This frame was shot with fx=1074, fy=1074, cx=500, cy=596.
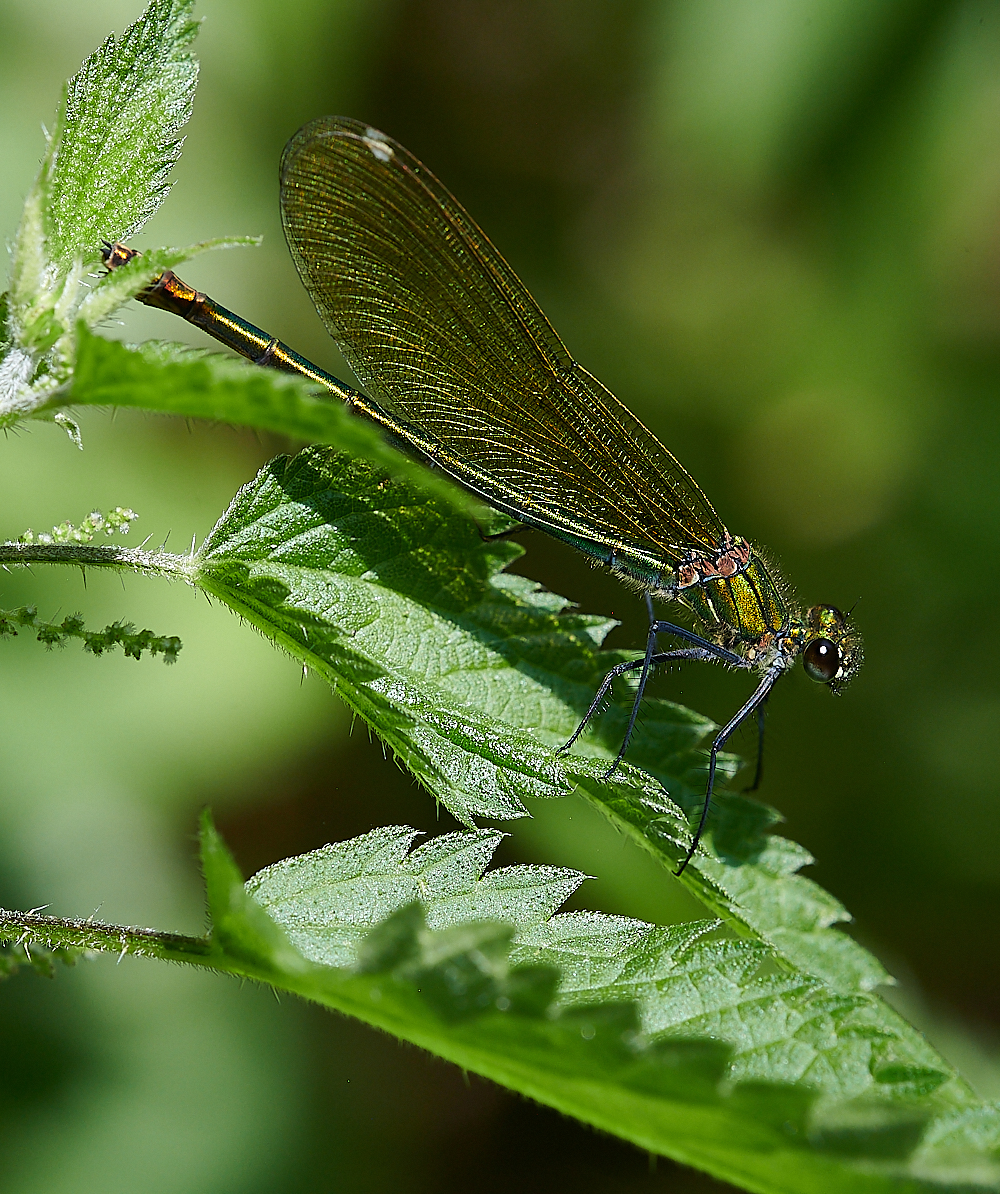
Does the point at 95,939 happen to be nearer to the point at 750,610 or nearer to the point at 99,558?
the point at 99,558

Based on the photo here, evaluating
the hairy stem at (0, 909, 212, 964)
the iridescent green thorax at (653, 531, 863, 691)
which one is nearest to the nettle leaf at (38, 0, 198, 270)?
the hairy stem at (0, 909, 212, 964)

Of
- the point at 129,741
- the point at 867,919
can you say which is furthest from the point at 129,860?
the point at 867,919

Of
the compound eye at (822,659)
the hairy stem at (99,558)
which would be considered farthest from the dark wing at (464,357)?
the hairy stem at (99,558)

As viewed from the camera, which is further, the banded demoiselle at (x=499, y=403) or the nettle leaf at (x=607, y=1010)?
the banded demoiselle at (x=499, y=403)

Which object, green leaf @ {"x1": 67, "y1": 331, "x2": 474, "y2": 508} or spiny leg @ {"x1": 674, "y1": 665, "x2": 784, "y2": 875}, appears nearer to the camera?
green leaf @ {"x1": 67, "y1": 331, "x2": 474, "y2": 508}

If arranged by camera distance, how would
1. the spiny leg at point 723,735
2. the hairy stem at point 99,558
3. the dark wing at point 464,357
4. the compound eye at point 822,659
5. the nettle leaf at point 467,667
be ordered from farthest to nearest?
1. the compound eye at point 822,659
2. the dark wing at point 464,357
3. the spiny leg at point 723,735
4. the nettle leaf at point 467,667
5. the hairy stem at point 99,558

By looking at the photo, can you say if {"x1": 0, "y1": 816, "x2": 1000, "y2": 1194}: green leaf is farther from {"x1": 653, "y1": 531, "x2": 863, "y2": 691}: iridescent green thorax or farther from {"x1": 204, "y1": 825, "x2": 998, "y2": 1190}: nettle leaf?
{"x1": 653, "y1": 531, "x2": 863, "y2": 691}: iridescent green thorax

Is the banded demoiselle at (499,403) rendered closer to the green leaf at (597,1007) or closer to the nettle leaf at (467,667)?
Result: the nettle leaf at (467,667)

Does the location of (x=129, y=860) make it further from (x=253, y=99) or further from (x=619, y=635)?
(x=253, y=99)
